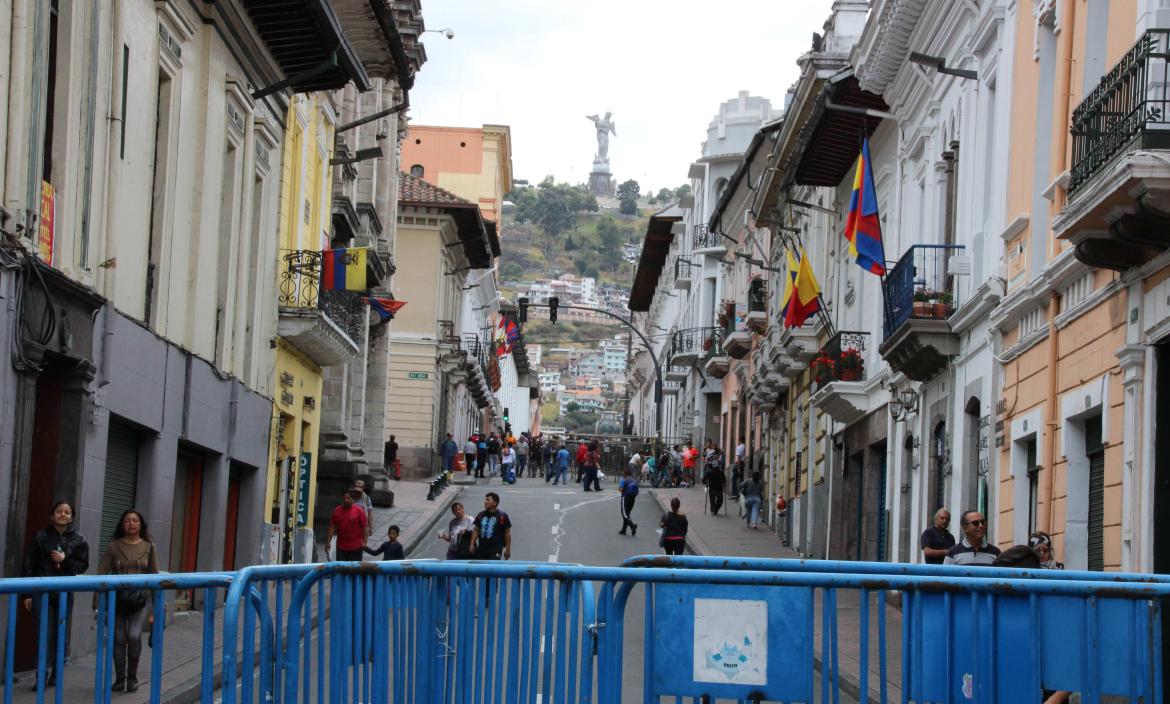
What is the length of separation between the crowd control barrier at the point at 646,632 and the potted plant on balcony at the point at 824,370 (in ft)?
73.7

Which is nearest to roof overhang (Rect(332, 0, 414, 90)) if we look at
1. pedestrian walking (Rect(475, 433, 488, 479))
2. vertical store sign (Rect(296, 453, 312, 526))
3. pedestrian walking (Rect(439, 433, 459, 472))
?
vertical store sign (Rect(296, 453, 312, 526))

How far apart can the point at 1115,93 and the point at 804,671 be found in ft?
24.5

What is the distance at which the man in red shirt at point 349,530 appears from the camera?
24.3 m

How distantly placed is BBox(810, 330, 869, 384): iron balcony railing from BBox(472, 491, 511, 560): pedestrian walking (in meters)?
9.98

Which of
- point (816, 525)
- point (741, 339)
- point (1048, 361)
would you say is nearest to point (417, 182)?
point (741, 339)

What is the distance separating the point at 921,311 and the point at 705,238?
42.4 metres

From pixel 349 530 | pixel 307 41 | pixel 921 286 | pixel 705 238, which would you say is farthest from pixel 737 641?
pixel 705 238

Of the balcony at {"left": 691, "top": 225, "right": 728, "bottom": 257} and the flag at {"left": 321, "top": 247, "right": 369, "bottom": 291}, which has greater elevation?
the balcony at {"left": 691, "top": 225, "right": 728, "bottom": 257}

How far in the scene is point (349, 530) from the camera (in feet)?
80.0

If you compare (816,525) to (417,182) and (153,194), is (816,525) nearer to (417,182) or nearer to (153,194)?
(153,194)

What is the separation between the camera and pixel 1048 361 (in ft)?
59.5

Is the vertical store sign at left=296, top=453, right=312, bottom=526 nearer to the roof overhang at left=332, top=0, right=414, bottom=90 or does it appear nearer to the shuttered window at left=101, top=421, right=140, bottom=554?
the roof overhang at left=332, top=0, right=414, bottom=90

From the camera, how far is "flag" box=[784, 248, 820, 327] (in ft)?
97.3

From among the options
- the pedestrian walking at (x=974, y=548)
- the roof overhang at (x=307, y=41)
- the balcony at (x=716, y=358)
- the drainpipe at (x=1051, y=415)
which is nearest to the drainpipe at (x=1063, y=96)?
the drainpipe at (x=1051, y=415)
